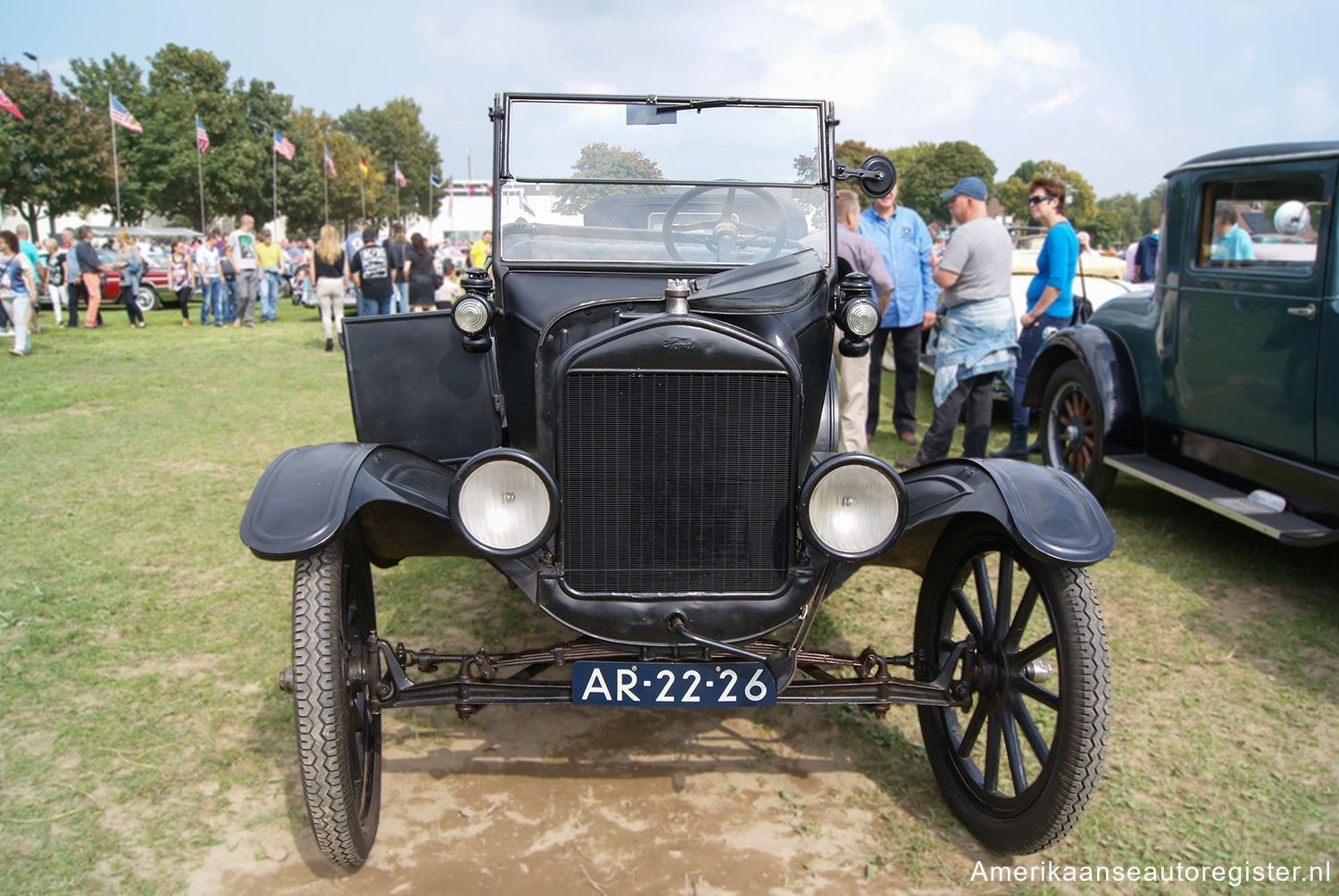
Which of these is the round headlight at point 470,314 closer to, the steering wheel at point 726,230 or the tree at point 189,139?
the steering wheel at point 726,230

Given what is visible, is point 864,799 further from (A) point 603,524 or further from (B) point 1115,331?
(B) point 1115,331

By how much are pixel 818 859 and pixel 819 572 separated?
0.81m

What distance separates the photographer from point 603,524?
103 inches

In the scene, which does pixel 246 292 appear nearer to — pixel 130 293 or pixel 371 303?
pixel 130 293

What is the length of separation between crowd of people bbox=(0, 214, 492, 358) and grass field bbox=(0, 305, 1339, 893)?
17.0 feet

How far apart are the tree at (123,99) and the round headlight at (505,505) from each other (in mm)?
38201

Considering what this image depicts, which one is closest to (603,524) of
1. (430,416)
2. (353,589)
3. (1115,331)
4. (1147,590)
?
(353,589)

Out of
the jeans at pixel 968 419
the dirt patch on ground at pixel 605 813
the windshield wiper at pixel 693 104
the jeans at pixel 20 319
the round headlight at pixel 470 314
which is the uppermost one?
the windshield wiper at pixel 693 104

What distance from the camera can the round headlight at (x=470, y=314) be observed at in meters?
3.18

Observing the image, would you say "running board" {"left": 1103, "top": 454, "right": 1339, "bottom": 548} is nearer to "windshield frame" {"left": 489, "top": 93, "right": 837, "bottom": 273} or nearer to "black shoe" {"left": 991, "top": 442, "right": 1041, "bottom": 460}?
"black shoe" {"left": 991, "top": 442, "right": 1041, "bottom": 460}

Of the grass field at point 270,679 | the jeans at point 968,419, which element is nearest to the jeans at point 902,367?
the grass field at point 270,679

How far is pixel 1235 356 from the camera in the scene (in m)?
4.71

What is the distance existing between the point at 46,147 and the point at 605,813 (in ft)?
116

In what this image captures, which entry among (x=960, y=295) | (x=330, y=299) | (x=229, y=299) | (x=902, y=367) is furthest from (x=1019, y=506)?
(x=229, y=299)
